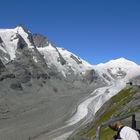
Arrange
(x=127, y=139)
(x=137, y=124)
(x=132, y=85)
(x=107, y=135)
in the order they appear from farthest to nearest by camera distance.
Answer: (x=132, y=85) < (x=107, y=135) < (x=137, y=124) < (x=127, y=139)

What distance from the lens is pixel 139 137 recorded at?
16188 mm

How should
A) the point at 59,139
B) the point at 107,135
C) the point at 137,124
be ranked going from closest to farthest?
the point at 137,124 → the point at 107,135 → the point at 59,139

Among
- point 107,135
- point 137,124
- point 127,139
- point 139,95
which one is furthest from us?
point 139,95

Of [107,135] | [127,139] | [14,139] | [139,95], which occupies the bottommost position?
[127,139]

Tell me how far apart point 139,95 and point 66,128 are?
119 metres

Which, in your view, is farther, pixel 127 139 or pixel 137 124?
pixel 137 124

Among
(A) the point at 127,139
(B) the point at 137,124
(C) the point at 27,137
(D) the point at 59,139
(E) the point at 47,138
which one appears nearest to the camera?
(A) the point at 127,139

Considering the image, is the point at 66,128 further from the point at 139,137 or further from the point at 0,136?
the point at 139,137

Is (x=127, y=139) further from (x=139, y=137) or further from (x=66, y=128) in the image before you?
(x=66, y=128)

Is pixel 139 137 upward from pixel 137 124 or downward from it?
downward

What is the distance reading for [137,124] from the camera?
20.2 meters

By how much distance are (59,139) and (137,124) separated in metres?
131

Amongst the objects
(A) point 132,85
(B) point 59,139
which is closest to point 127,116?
(A) point 132,85

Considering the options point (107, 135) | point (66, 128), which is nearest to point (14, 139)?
point (66, 128)
